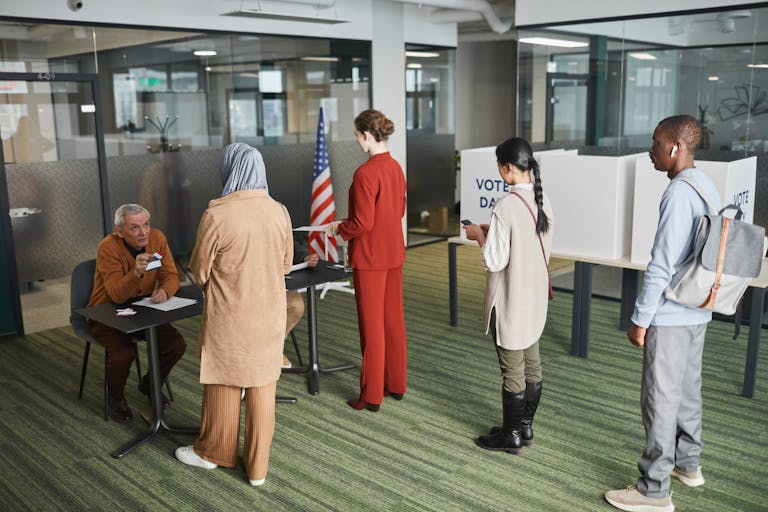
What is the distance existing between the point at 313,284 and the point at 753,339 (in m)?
2.56

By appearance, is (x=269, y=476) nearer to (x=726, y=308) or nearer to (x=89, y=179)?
(x=726, y=308)

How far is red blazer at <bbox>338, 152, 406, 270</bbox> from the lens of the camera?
147 inches

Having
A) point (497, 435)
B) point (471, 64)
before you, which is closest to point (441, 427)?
point (497, 435)

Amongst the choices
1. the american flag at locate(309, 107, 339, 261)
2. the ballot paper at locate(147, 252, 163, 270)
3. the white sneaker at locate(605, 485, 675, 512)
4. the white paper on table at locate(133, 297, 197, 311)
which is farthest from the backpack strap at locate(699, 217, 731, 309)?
the american flag at locate(309, 107, 339, 261)

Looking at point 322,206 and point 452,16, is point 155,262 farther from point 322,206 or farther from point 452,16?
point 452,16

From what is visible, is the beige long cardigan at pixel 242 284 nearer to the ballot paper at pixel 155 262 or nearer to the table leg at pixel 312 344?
the ballot paper at pixel 155 262

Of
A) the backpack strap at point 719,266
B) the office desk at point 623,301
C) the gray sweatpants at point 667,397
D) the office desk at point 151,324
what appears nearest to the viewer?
the backpack strap at point 719,266

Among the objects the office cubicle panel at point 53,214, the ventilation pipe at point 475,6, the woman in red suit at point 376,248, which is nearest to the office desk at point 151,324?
the woman in red suit at point 376,248

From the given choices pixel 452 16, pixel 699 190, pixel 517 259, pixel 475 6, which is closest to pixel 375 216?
pixel 517 259

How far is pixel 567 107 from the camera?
647 cm

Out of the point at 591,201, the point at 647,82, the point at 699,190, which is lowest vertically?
the point at 591,201

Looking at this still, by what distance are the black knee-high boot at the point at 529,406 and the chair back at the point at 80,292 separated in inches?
95.7

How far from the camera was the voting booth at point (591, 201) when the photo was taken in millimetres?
4727

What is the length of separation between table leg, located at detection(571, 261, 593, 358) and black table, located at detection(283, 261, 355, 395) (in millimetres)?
1663
